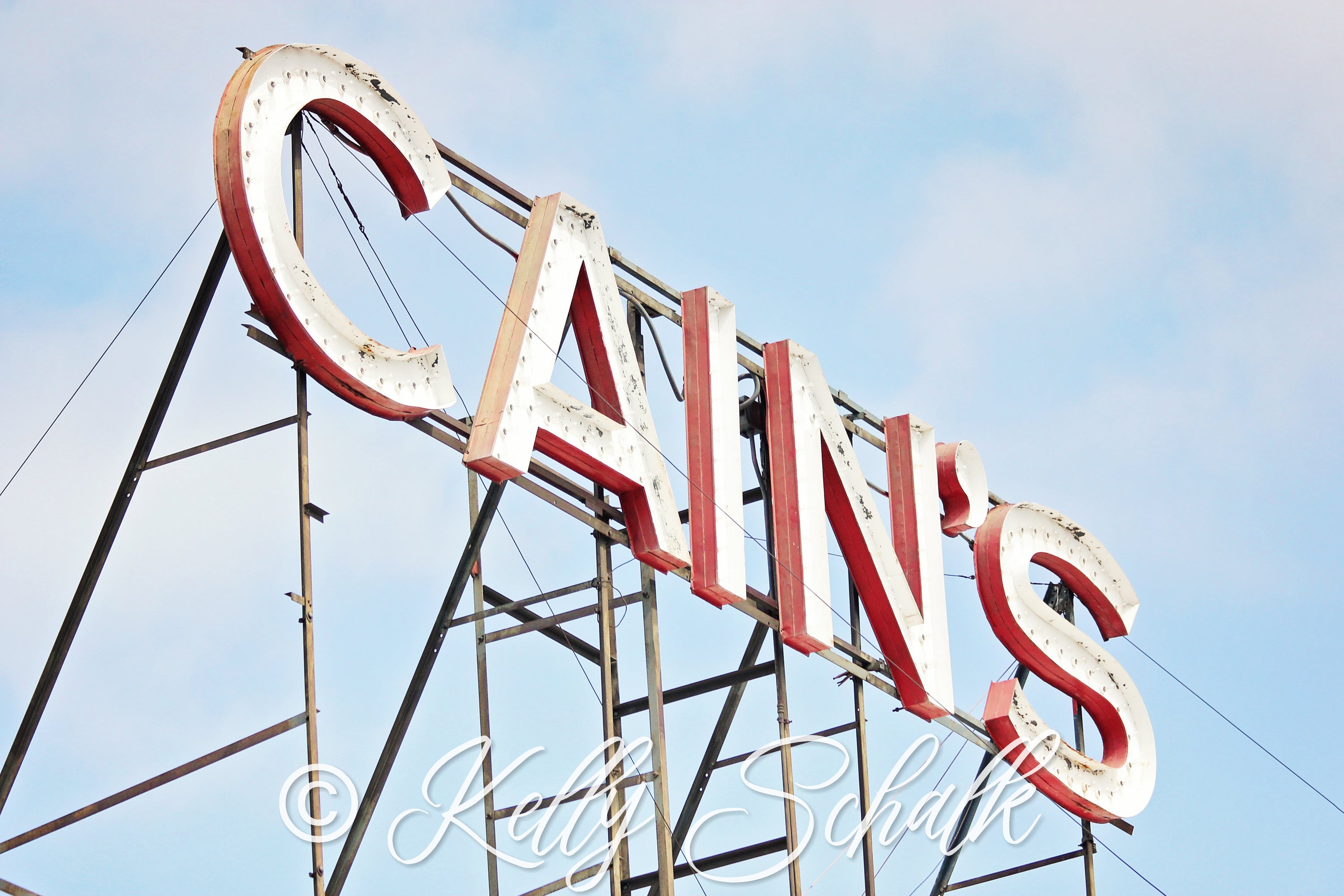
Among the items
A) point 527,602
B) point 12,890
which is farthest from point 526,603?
point 12,890

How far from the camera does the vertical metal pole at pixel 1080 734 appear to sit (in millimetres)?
18812

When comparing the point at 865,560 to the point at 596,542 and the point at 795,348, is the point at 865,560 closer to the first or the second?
the point at 795,348

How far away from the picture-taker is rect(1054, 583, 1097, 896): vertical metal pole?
18.8 metres

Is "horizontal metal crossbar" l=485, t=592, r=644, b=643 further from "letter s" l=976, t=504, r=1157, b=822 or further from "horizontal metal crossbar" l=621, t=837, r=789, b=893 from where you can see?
"letter s" l=976, t=504, r=1157, b=822

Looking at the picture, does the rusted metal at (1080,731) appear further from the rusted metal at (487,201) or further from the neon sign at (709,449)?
the rusted metal at (487,201)

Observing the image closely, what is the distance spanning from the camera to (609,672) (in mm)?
13859

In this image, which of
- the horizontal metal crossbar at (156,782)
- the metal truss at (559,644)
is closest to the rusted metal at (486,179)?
the metal truss at (559,644)

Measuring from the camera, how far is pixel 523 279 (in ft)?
45.2

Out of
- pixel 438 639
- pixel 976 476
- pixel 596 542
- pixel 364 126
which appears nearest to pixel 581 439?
pixel 596 542

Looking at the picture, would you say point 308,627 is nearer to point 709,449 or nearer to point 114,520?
point 114,520

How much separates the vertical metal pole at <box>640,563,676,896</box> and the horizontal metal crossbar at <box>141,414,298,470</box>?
363 cm

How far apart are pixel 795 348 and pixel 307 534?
663cm

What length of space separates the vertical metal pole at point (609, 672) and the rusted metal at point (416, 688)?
92 centimetres

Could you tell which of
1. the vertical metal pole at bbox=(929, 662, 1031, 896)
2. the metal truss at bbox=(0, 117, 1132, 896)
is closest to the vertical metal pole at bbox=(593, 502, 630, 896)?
the metal truss at bbox=(0, 117, 1132, 896)
